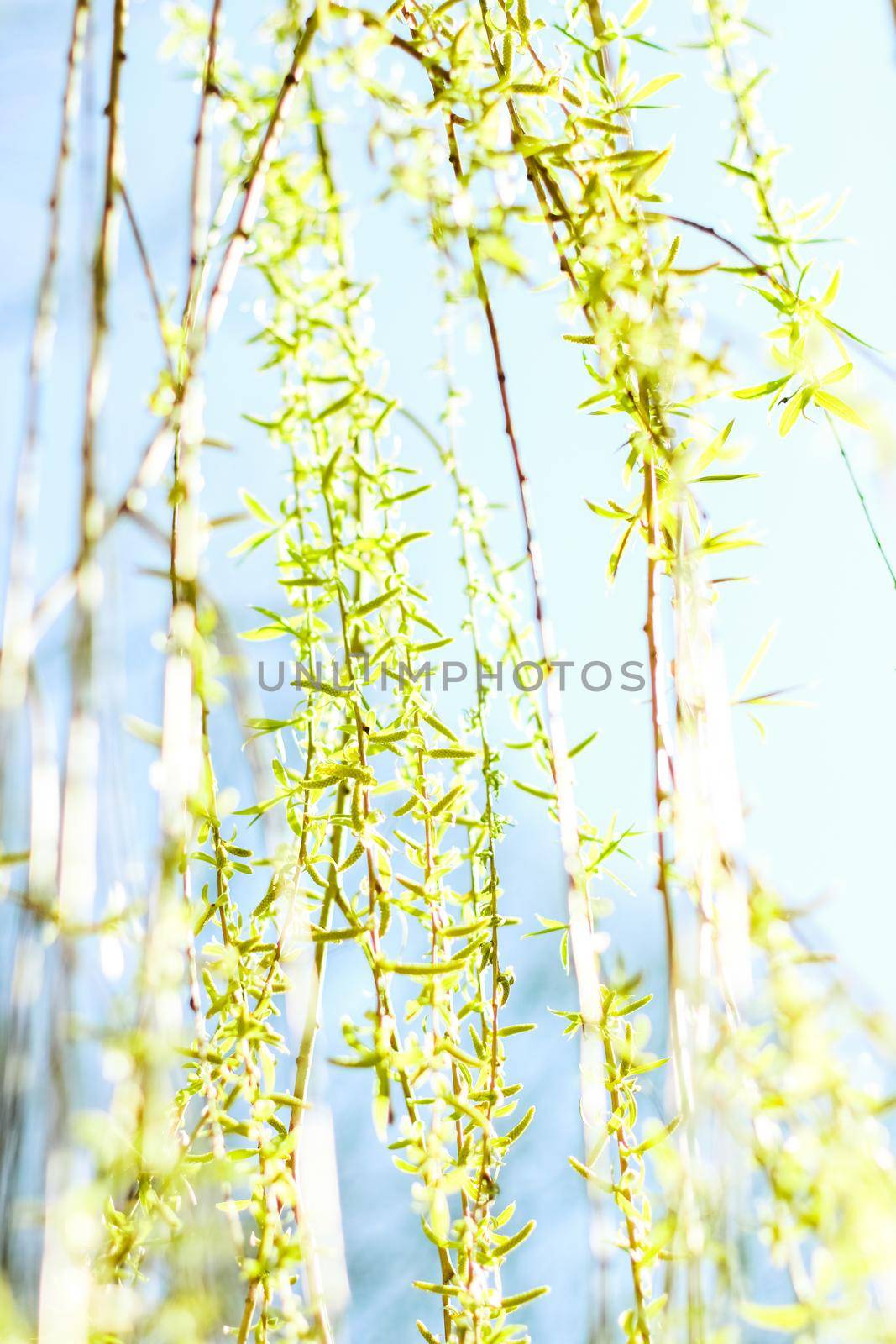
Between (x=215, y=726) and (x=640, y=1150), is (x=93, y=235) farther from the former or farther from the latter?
(x=640, y=1150)

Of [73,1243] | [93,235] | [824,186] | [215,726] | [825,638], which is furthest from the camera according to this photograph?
[825,638]

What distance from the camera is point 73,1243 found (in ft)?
0.71

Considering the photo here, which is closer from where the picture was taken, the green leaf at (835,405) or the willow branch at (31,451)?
the willow branch at (31,451)

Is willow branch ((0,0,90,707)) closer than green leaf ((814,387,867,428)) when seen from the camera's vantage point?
Yes

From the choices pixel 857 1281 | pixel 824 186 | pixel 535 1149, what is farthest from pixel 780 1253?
pixel 824 186

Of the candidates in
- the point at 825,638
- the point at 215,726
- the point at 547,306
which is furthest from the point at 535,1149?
the point at 215,726

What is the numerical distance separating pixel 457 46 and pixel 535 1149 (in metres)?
1.81

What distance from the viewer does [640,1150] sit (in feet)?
1.28

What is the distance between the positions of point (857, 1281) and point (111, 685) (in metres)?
0.24

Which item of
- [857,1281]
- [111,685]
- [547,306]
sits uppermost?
[547,306]

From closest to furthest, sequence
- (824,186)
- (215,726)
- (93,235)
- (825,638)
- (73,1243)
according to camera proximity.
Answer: (73,1243)
(93,235)
(215,726)
(824,186)
(825,638)

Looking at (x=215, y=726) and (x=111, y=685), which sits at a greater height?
(x=215, y=726)

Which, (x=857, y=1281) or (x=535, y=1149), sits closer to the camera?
(x=857, y=1281)

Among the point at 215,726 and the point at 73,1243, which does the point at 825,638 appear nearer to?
the point at 215,726
